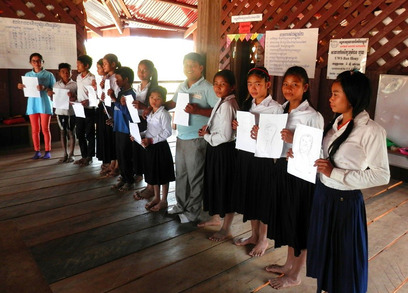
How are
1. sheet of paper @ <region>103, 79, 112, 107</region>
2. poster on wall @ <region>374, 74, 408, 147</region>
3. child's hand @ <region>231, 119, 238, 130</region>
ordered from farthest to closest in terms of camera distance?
poster on wall @ <region>374, 74, 408, 147</region> < sheet of paper @ <region>103, 79, 112, 107</region> < child's hand @ <region>231, 119, 238, 130</region>

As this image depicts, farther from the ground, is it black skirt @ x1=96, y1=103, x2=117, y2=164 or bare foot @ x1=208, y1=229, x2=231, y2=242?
black skirt @ x1=96, y1=103, x2=117, y2=164

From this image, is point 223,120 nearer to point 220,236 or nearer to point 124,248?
point 220,236

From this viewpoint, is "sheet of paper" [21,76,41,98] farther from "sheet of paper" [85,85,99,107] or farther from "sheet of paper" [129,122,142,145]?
"sheet of paper" [129,122,142,145]

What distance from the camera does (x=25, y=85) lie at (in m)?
3.78

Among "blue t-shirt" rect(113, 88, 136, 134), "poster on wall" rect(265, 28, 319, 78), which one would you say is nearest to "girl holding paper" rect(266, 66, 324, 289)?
"blue t-shirt" rect(113, 88, 136, 134)

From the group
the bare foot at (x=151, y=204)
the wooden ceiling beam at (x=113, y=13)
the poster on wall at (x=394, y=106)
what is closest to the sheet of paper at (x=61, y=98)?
the bare foot at (x=151, y=204)

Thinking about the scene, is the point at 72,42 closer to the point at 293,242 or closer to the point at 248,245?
the point at 248,245

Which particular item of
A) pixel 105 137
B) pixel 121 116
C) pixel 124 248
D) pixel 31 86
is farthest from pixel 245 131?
pixel 31 86

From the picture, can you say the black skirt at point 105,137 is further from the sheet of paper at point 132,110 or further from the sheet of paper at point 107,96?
the sheet of paper at point 132,110

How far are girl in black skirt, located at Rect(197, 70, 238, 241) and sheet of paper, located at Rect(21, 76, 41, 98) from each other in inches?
93.2

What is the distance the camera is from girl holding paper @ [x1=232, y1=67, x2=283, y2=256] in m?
1.86

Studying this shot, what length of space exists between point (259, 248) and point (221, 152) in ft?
2.02

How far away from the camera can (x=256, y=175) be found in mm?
1937

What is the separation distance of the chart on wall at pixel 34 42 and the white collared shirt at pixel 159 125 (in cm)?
262
